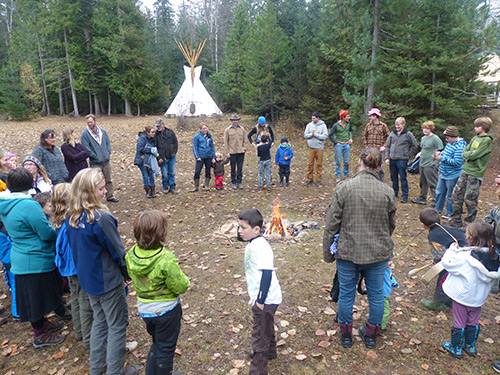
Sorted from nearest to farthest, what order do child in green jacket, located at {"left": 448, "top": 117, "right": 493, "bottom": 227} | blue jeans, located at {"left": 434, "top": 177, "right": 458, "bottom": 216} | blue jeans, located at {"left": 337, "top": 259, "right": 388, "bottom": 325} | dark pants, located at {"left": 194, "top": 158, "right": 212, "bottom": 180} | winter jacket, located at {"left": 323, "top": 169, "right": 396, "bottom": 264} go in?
winter jacket, located at {"left": 323, "top": 169, "right": 396, "bottom": 264}, blue jeans, located at {"left": 337, "top": 259, "right": 388, "bottom": 325}, child in green jacket, located at {"left": 448, "top": 117, "right": 493, "bottom": 227}, blue jeans, located at {"left": 434, "top": 177, "right": 458, "bottom": 216}, dark pants, located at {"left": 194, "top": 158, "right": 212, "bottom": 180}

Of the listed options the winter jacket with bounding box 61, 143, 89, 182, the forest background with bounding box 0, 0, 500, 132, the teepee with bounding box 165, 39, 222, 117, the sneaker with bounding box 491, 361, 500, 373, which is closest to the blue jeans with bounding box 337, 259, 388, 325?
the sneaker with bounding box 491, 361, 500, 373

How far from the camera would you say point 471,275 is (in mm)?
3189

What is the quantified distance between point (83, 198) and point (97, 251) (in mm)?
497

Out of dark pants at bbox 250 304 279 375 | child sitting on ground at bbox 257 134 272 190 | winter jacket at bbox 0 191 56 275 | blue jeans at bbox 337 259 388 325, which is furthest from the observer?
child sitting on ground at bbox 257 134 272 190

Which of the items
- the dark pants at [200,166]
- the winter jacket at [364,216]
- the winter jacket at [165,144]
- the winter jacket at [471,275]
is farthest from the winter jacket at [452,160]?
the winter jacket at [165,144]

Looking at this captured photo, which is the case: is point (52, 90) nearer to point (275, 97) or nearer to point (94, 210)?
point (275, 97)

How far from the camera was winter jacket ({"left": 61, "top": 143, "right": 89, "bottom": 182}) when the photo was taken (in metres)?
7.23

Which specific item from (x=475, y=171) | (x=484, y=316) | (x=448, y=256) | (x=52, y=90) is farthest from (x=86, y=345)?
(x=52, y=90)

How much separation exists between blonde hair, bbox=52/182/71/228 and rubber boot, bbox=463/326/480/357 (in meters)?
4.39

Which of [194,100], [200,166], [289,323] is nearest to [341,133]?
[200,166]

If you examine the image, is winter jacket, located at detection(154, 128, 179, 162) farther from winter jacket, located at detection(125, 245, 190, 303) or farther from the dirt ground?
winter jacket, located at detection(125, 245, 190, 303)

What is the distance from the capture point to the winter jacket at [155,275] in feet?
8.96

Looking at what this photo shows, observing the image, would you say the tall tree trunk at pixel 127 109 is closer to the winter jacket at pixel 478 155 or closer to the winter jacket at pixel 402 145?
the winter jacket at pixel 402 145

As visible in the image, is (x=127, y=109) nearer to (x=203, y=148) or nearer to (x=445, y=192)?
(x=203, y=148)
